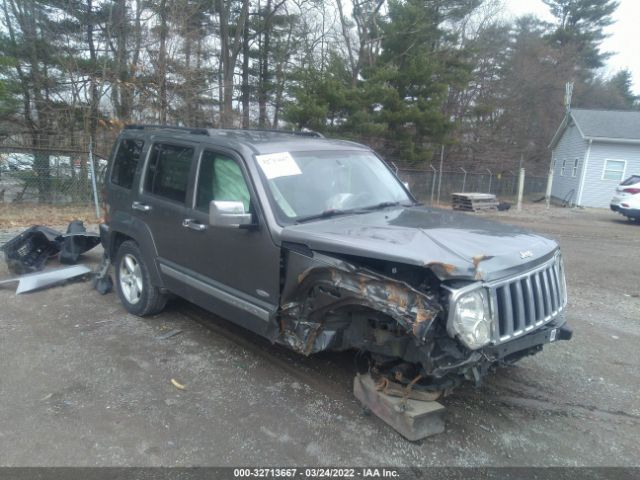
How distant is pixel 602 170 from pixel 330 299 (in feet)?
75.9

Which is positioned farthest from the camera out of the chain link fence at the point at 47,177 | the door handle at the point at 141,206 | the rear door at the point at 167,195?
the chain link fence at the point at 47,177

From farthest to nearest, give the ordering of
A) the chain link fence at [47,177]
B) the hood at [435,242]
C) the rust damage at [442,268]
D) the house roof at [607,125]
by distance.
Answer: the house roof at [607,125]
the chain link fence at [47,177]
the hood at [435,242]
the rust damage at [442,268]

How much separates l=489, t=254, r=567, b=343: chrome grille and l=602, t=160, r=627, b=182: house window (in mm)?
21917

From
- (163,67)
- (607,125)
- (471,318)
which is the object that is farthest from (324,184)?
(607,125)

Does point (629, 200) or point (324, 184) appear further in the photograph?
point (629, 200)

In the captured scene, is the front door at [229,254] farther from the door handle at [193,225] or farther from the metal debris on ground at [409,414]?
the metal debris on ground at [409,414]

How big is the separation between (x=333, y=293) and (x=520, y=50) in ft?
124

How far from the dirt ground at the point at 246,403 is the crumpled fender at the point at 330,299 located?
59cm

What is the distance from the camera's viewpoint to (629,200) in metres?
15.3

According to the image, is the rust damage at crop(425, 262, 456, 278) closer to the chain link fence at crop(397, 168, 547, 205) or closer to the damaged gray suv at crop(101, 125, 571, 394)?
the damaged gray suv at crop(101, 125, 571, 394)

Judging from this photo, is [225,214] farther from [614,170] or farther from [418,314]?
[614,170]

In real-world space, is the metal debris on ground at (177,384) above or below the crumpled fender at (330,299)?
below

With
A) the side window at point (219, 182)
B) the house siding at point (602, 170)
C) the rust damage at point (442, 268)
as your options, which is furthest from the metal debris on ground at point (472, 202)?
the rust damage at point (442, 268)

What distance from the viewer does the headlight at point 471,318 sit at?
104 inches
